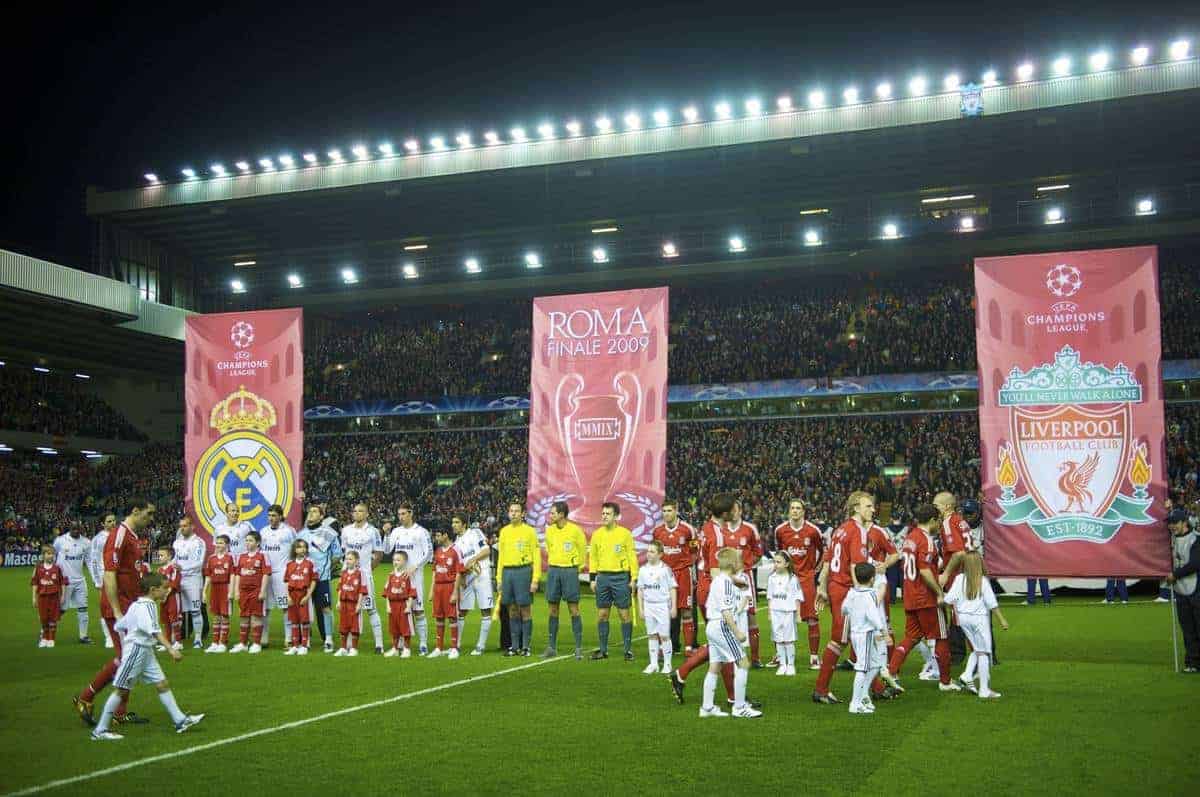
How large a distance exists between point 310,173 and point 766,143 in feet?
61.9

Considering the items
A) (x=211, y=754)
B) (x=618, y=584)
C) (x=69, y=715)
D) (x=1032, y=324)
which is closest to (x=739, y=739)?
(x=211, y=754)

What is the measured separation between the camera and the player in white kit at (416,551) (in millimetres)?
16078

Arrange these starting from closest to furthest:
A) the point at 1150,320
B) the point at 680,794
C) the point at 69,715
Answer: the point at 680,794
the point at 69,715
the point at 1150,320

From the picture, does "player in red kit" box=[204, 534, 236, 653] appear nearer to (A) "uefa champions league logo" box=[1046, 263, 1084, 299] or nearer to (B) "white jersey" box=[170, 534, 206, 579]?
(B) "white jersey" box=[170, 534, 206, 579]

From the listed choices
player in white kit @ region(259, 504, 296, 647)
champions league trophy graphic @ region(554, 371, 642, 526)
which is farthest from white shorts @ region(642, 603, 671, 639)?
player in white kit @ region(259, 504, 296, 647)

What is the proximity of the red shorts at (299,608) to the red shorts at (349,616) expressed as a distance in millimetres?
604

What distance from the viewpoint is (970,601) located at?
11375mm

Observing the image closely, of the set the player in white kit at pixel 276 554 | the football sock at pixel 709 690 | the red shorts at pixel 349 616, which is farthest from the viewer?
the player in white kit at pixel 276 554

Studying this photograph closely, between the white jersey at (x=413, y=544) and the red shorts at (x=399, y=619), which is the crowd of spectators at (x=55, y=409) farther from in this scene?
the red shorts at (x=399, y=619)

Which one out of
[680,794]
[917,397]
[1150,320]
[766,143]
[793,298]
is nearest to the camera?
[680,794]

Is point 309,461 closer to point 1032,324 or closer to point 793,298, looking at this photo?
point 793,298

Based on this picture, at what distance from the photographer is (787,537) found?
559 inches

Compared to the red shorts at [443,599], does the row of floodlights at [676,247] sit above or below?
above

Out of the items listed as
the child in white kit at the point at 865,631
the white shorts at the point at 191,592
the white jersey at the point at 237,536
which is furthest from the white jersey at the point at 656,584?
the white shorts at the point at 191,592
